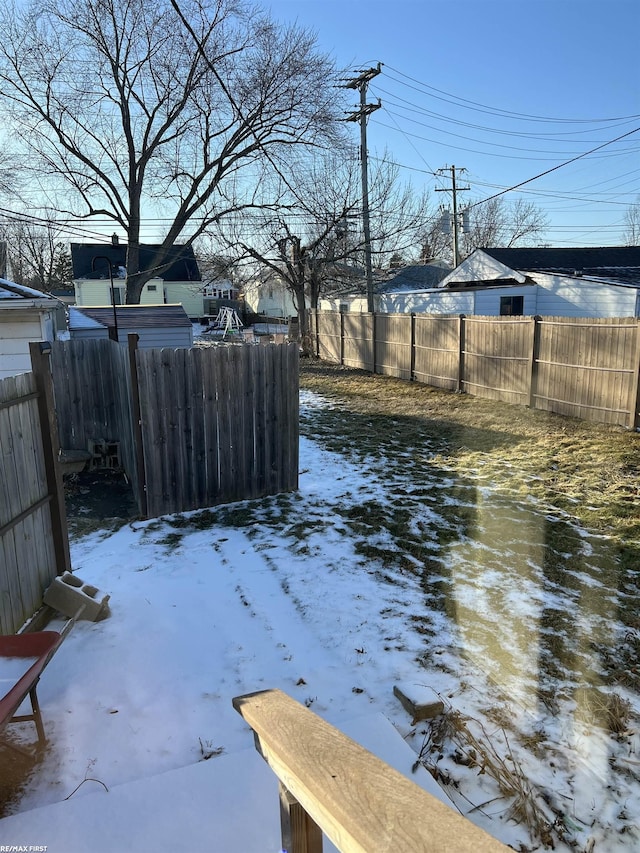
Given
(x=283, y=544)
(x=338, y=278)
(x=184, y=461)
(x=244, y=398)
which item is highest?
(x=338, y=278)

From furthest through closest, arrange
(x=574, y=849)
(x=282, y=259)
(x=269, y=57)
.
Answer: (x=282, y=259) → (x=269, y=57) → (x=574, y=849)

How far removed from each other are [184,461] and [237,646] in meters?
2.77

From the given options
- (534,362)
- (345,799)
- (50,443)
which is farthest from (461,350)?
(345,799)

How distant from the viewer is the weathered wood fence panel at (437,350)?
12992 millimetres

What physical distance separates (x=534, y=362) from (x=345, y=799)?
10368 mm

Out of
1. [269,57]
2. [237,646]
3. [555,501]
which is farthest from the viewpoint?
[269,57]

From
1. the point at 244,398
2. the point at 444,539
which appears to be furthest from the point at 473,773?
the point at 244,398

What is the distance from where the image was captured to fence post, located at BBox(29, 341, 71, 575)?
3762mm

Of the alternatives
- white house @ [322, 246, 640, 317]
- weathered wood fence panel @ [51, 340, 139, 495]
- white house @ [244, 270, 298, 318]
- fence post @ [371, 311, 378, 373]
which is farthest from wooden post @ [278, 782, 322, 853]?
white house @ [244, 270, 298, 318]

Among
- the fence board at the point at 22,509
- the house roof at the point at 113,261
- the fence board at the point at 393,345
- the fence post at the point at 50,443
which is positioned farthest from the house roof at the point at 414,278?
the fence board at the point at 22,509

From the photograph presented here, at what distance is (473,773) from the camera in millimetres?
2436

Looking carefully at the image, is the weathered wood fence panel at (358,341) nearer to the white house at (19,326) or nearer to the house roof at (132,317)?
the house roof at (132,317)

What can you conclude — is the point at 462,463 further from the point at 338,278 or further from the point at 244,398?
the point at 338,278

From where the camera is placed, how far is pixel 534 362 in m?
10.5
